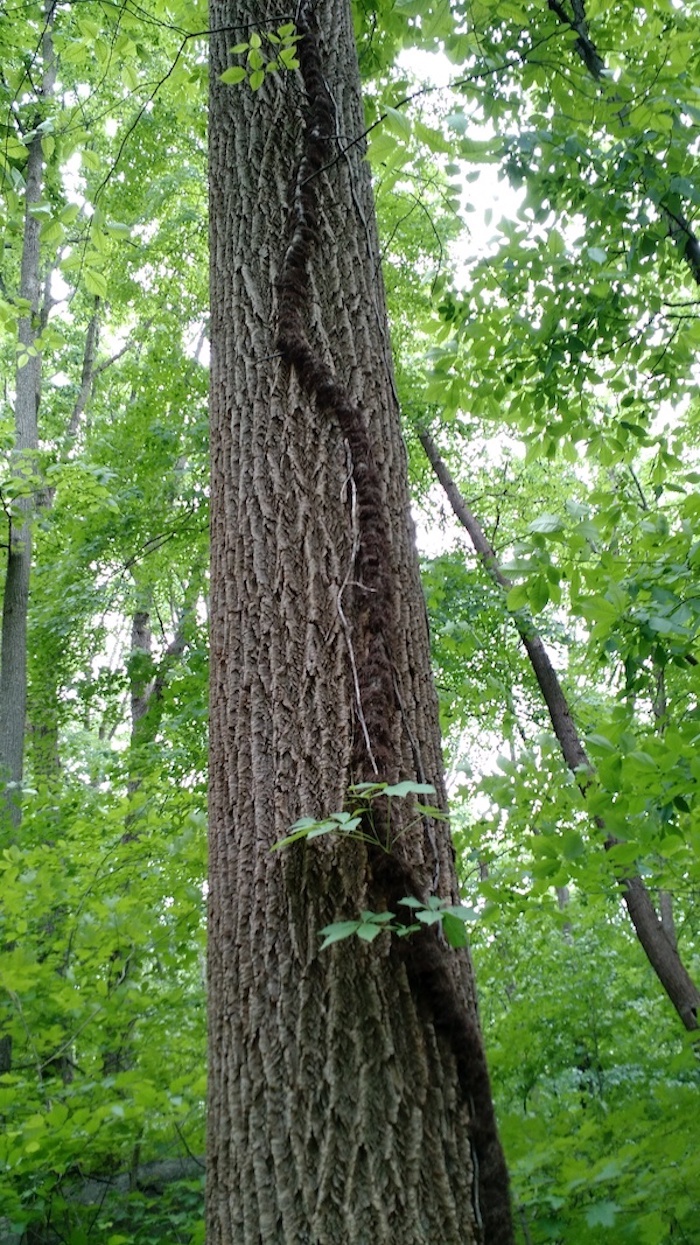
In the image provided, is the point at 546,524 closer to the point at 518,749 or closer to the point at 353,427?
the point at 353,427

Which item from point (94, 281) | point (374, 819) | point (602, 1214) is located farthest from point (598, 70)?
point (602, 1214)

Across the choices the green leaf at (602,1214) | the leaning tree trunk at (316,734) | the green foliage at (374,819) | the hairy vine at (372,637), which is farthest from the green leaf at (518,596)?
the green leaf at (602,1214)

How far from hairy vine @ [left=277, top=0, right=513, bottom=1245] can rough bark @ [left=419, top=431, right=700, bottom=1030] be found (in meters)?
1.77

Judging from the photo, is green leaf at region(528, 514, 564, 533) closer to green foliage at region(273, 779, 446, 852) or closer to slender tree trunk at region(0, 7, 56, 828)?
green foliage at region(273, 779, 446, 852)

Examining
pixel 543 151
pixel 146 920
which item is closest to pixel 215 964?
pixel 146 920

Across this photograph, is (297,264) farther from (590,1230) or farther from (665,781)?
(590,1230)

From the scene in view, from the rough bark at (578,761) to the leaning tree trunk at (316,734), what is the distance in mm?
1804

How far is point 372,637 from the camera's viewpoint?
1.83 metres

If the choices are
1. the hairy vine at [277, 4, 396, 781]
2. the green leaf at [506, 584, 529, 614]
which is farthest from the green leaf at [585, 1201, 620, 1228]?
the green leaf at [506, 584, 529, 614]

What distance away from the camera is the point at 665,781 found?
249 cm

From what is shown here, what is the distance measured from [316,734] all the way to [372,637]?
0.25 meters

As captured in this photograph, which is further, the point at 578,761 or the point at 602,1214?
the point at 578,761

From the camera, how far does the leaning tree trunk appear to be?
1451 millimetres

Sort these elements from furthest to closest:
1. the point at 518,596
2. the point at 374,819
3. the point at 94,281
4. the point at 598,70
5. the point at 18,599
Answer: the point at 18,599 < the point at 598,70 < the point at 94,281 < the point at 518,596 < the point at 374,819
